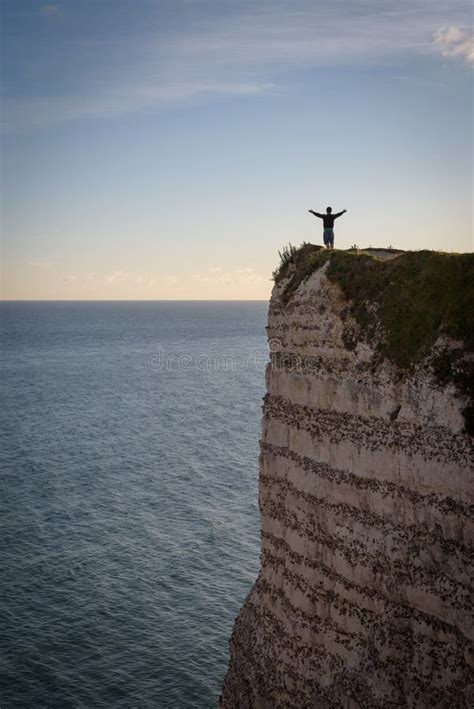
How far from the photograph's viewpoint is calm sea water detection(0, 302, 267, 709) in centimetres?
4391

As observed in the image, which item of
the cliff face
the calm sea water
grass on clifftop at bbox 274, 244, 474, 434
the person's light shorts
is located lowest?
the calm sea water

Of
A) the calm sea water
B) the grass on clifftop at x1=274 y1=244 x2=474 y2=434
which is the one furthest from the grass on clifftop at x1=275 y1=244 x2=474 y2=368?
the calm sea water

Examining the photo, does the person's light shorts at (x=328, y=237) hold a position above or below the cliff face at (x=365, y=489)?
above

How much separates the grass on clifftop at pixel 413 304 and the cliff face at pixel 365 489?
4 cm

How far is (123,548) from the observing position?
58344 millimetres

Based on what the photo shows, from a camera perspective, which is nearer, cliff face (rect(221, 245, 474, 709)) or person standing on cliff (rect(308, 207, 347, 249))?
cliff face (rect(221, 245, 474, 709))

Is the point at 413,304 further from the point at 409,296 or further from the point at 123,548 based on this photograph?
the point at 123,548

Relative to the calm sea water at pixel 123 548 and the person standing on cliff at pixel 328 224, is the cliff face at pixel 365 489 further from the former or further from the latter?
the calm sea water at pixel 123 548

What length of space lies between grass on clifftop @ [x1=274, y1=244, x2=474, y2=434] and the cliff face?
0.04m

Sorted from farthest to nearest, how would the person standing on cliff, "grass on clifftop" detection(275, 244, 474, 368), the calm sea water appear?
the calm sea water < the person standing on cliff < "grass on clifftop" detection(275, 244, 474, 368)

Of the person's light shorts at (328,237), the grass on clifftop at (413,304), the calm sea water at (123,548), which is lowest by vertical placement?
the calm sea water at (123,548)

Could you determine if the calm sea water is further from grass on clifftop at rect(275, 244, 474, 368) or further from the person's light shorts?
grass on clifftop at rect(275, 244, 474, 368)

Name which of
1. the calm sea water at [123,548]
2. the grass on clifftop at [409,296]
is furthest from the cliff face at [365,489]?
the calm sea water at [123,548]

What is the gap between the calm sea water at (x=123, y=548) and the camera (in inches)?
1729
